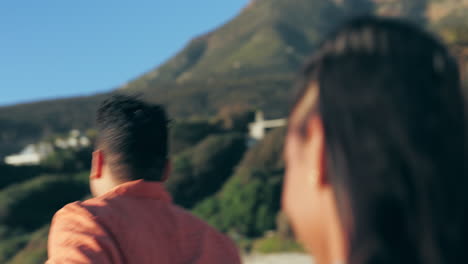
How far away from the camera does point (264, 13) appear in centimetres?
9456

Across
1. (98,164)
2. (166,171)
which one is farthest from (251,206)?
(98,164)

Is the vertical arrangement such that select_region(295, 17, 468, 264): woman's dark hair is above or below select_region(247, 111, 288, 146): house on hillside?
above

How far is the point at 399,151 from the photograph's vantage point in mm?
986

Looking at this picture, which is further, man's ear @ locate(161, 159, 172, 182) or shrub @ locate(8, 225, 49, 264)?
shrub @ locate(8, 225, 49, 264)

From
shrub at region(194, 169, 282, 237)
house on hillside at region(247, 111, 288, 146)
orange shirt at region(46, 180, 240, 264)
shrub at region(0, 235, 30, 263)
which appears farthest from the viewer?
house on hillside at region(247, 111, 288, 146)

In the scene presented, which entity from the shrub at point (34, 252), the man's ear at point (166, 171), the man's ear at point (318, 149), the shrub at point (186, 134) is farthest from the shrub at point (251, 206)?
the man's ear at point (318, 149)

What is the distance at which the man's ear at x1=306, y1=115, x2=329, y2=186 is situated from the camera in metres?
1.07

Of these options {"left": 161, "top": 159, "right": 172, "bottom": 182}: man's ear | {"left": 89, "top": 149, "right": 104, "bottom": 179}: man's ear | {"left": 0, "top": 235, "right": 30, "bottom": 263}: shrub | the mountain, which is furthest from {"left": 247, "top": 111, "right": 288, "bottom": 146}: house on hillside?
{"left": 89, "top": 149, "right": 104, "bottom": 179}: man's ear

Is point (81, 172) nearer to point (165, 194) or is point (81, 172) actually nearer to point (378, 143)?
point (165, 194)

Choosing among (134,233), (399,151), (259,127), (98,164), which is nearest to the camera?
(399,151)

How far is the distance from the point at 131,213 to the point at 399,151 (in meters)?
1.36

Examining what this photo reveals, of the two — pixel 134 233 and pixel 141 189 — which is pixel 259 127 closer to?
pixel 141 189

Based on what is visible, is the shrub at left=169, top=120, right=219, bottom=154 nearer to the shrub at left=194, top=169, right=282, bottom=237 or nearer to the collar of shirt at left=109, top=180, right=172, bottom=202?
the shrub at left=194, top=169, right=282, bottom=237

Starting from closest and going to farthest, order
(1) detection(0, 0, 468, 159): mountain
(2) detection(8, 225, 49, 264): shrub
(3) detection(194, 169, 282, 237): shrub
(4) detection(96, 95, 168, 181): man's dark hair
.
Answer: (4) detection(96, 95, 168, 181): man's dark hair → (2) detection(8, 225, 49, 264): shrub → (3) detection(194, 169, 282, 237): shrub → (1) detection(0, 0, 468, 159): mountain
